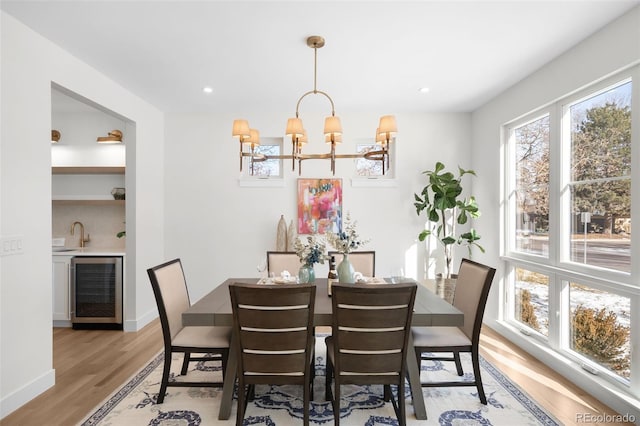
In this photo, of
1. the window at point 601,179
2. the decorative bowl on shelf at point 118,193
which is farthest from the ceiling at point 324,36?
the decorative bowl on shelf at point 118,193

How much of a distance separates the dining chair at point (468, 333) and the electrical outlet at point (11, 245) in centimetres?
279

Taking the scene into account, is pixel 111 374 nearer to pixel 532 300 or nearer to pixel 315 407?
pixel 315 407

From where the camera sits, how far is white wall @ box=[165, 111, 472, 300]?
4629 millimetres

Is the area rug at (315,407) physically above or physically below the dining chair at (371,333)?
below

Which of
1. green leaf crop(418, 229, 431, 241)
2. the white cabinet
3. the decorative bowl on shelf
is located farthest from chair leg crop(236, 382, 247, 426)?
the decorative bowl on shelf

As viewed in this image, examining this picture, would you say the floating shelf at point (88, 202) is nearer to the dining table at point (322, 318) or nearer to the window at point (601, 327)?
the dining table at point (322, 318)

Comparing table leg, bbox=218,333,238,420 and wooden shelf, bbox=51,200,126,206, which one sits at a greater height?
wooden shelf, bbox=51,200,126,206

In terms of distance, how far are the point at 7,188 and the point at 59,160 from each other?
250cm

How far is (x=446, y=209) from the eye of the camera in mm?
4328

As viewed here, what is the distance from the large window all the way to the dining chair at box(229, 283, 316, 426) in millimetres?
2162

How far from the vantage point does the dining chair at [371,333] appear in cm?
194

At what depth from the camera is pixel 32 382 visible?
2482 mm

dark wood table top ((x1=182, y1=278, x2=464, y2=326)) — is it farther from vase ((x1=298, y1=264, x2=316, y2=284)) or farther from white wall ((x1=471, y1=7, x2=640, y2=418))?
white wall ((x1=471, y1=7, x2=640, y2=418))

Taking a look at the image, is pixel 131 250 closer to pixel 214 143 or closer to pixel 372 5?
pixel 214 143
